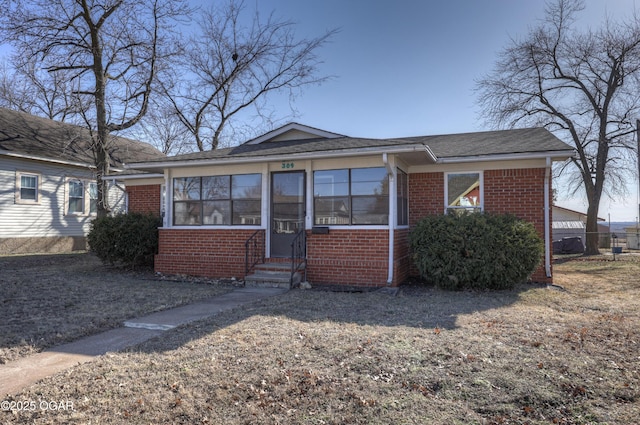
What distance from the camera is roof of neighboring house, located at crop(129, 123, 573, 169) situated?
27.6 ft

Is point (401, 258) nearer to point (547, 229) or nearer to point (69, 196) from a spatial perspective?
point (547, 229)

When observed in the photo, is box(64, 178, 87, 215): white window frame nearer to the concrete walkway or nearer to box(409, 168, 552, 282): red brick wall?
the concrete walkway

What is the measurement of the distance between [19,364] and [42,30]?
46.8ft

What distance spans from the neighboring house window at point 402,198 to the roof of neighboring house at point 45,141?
10364 mm

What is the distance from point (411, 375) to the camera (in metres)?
3.65

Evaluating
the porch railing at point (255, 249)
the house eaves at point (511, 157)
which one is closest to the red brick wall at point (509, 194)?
the house eaves at point (511, 157)

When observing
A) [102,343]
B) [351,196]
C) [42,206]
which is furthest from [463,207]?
[42,206]

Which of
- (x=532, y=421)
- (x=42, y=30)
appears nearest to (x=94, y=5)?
(x=42, y=30)

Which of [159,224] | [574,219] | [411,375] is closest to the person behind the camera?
[411,375]

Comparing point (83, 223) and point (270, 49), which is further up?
point (270, 49)

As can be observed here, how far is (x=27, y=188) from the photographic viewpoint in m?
16.5

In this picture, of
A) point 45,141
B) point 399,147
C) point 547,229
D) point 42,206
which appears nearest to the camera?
point 399,147

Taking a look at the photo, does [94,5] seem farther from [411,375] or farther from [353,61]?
[411,375]

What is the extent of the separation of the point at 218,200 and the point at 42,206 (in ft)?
37.2
